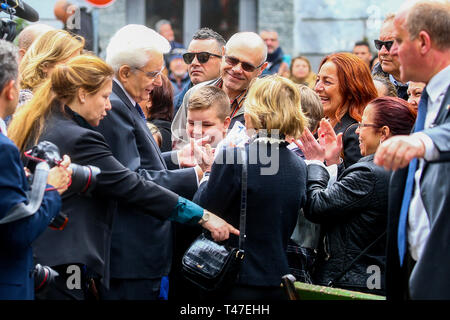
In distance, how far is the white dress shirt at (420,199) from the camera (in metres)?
2.95

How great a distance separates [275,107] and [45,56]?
1.49 m

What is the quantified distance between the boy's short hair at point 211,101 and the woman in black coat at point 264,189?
667mm

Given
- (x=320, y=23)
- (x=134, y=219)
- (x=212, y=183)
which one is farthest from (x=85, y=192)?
(x=320, y=23)

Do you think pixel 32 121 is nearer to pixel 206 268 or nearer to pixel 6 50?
pixel 6 50

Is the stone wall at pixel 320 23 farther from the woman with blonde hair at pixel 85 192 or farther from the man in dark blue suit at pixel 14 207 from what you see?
the man in dark blue suit at pixel 14 207

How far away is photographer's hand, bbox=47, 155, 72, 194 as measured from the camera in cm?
293

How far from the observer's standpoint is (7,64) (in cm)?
291

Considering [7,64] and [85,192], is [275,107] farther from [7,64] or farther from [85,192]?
[7,64]

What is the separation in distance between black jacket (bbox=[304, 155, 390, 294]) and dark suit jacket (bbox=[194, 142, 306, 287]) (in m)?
0.28

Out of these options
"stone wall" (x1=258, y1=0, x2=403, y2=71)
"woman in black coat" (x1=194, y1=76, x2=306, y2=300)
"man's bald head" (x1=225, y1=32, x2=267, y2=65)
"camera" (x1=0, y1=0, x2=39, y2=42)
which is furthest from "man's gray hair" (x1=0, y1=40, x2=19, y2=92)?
"stone wall" (x1=258, y1=0, x2=403, y2=71)

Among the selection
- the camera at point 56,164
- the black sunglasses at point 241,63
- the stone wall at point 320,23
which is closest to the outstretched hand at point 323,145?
the black sunglasses at point 241,63

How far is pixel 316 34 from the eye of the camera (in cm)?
1102

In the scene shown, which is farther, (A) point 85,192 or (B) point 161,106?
(B) point 161,106
